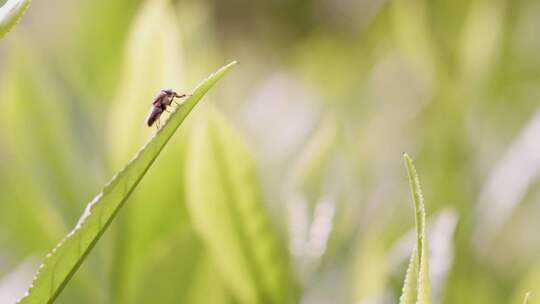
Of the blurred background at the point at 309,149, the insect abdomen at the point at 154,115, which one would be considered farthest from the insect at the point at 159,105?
the blurred background at the point at 309,149

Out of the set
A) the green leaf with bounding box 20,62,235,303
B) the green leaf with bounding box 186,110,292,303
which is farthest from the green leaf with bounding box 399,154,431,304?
the green leaf with bounding box 186,110,292,303

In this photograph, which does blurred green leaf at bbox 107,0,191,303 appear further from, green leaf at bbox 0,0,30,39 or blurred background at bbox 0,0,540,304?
green leaf at bbox 0,0,30,39

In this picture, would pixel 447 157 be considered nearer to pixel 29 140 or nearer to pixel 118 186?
pixel 29 140

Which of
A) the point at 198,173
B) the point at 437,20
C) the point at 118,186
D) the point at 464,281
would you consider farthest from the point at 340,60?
the point at 118,186

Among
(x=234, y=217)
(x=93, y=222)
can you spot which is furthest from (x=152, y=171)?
(x=93, y=222)

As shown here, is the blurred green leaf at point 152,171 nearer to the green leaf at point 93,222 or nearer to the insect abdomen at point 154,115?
the insect abdomen at point 154,115
